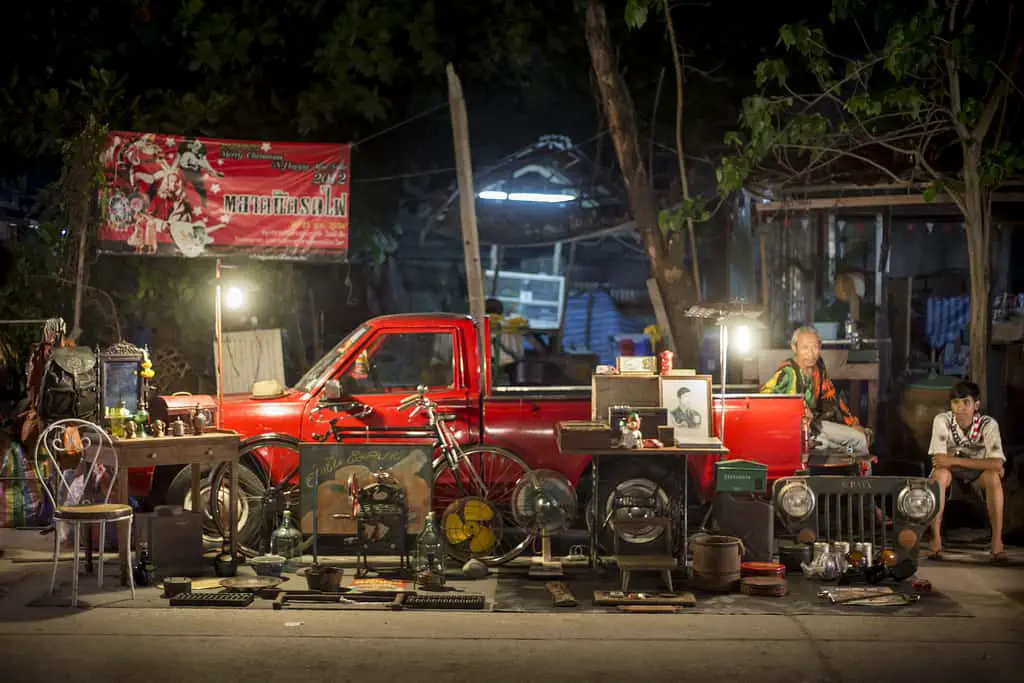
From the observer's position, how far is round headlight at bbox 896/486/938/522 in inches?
392

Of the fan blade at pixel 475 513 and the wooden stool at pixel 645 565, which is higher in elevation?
the fan blade at pixel 475 513

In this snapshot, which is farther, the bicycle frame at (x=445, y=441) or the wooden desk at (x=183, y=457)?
the bicycle frame at (x=445, y=441)

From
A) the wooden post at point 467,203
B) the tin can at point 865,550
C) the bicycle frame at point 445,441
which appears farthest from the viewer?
the wooden post at point 467,203

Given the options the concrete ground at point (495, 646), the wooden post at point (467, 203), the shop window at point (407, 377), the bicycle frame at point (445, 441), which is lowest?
the concrete ground at point (495, 646)

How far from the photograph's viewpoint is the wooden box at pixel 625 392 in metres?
10.6

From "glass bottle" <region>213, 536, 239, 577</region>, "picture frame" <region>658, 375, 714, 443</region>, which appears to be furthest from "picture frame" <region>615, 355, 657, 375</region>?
"glass bottle" <region>213, 536, 239, 577</region>

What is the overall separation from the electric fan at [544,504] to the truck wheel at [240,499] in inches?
91.6

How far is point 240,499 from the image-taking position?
1070cm

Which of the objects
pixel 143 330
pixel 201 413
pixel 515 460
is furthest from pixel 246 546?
pixel 143 330

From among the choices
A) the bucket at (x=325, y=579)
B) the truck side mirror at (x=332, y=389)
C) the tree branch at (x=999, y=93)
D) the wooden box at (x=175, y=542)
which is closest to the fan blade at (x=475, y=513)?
the bucket at (x=325, y=579)

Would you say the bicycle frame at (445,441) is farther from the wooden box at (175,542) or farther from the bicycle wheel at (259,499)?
the wooden box at (175,542)

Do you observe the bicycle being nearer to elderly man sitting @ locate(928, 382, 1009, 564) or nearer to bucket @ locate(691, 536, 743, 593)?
bucket @ locate(691, 536, 743, 593)

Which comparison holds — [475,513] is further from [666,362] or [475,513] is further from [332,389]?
[666,362]

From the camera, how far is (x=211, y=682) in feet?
23.3
